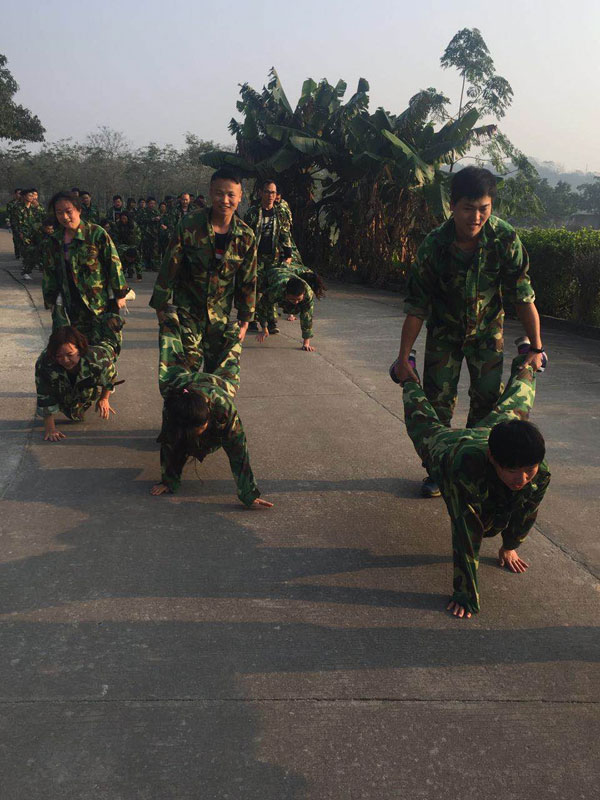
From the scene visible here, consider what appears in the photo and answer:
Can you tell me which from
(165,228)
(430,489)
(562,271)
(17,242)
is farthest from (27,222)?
(430,489)

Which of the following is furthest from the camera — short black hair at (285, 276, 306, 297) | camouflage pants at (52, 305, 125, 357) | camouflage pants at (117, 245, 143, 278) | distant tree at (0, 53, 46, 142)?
distant tree at (0, 53, 46, 142)

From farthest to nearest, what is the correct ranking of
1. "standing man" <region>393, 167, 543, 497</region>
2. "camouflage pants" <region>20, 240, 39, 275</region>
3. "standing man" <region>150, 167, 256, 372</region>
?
1. "camouflage pants" <region>20, 240, 39, 275</region>
2. "standing man" <region>150, 167, 256, 372</region>
3. "standing man" <region>393, 167, 543, 497</region>

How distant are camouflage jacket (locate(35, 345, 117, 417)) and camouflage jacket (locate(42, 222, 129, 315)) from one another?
548 mm

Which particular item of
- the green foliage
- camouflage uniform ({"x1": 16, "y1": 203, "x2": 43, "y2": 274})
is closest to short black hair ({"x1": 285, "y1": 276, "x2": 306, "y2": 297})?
camouflage uniform ({"x1": 16, "y1": 203, "x2": 43, "y2": 274})

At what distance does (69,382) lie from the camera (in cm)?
556

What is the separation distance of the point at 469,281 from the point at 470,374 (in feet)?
1.81

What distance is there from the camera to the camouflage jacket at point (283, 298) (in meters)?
8.60

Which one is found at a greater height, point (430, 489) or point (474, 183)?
point (474, 183)

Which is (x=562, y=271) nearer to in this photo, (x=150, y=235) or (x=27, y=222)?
(x=150, y=235)

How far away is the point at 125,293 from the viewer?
6.18 m

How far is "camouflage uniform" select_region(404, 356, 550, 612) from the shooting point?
320 centimetres

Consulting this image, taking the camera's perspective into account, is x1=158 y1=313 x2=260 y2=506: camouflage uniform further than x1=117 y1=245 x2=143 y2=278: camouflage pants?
No

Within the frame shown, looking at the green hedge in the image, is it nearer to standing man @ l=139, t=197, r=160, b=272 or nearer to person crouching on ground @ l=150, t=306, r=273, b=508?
person crouching on ground @ l=150, t=306, r=273, b=508

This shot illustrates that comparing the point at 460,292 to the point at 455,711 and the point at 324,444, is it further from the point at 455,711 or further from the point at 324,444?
the point at 455,711
